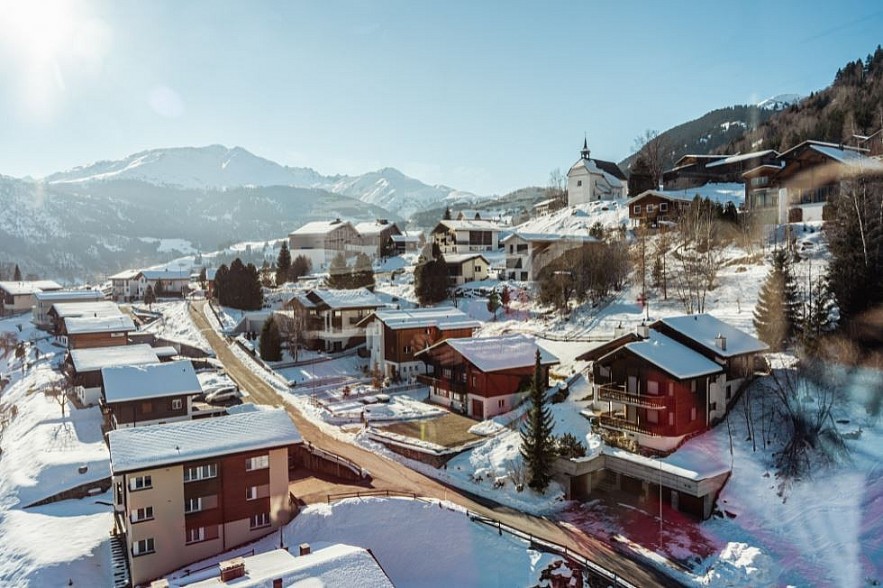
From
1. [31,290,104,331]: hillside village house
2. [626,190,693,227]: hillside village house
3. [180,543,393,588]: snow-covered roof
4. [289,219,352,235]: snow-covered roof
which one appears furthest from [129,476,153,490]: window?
→ [289,219,352,235]: snow-covered roof

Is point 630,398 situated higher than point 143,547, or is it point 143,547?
point 630,398

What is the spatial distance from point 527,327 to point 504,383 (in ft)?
37.8

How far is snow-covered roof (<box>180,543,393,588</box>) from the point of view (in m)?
16.2

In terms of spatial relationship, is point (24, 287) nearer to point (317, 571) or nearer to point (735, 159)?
point (317, 571)

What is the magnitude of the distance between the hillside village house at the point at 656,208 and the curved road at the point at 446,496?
3924 cm

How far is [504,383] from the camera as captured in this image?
3556cm

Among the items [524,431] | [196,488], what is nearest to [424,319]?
[524,431]

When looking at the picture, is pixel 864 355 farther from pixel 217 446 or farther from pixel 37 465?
pixel 37 465

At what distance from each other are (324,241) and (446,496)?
7107 centimetres

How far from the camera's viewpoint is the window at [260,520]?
24.0 m

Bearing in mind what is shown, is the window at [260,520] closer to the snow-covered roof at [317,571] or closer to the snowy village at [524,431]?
the snowy village at [524,431]

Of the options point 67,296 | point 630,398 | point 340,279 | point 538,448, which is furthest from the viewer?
point 67,296

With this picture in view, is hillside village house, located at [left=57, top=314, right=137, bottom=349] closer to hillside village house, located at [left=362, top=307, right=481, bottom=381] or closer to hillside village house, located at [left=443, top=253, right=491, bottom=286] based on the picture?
hillside village house, located at [left=362, top=307, right=481, bottom=381]

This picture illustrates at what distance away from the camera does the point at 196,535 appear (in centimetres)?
2278
